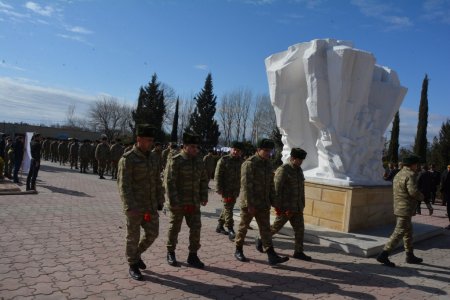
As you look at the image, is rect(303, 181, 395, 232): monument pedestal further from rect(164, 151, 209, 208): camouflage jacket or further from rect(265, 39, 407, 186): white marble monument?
rect(164, 151, 209, 208): camouflage jacket

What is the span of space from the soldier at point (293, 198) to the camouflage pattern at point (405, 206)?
55.7 inches

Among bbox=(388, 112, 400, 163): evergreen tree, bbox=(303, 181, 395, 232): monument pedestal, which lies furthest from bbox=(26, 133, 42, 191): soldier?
bbox=(388, 112, 400, 163): evergreen tree

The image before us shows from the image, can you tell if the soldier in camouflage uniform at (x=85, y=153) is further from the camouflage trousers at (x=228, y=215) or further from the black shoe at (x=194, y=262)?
the black shoe at (x=194, y=262)

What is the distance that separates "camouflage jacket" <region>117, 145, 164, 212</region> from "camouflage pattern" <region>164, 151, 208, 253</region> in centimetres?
40

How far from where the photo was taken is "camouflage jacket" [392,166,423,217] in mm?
6059

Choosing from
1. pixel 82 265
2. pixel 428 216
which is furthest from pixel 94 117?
pixel 82 265

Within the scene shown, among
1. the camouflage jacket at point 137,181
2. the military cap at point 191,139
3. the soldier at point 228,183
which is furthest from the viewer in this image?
the soldier at point 228,183

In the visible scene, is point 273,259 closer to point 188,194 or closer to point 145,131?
point 188,194

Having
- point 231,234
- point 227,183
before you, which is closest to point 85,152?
point 227,183

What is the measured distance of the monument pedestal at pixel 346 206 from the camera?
25.1ft

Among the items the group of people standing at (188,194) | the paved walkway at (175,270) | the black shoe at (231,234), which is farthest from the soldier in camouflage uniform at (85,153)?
the group of people standing at (188,194)

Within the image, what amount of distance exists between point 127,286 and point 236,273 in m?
1.48

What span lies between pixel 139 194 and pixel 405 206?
4231mm

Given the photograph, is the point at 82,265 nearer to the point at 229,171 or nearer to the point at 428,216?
the point at 229,171
